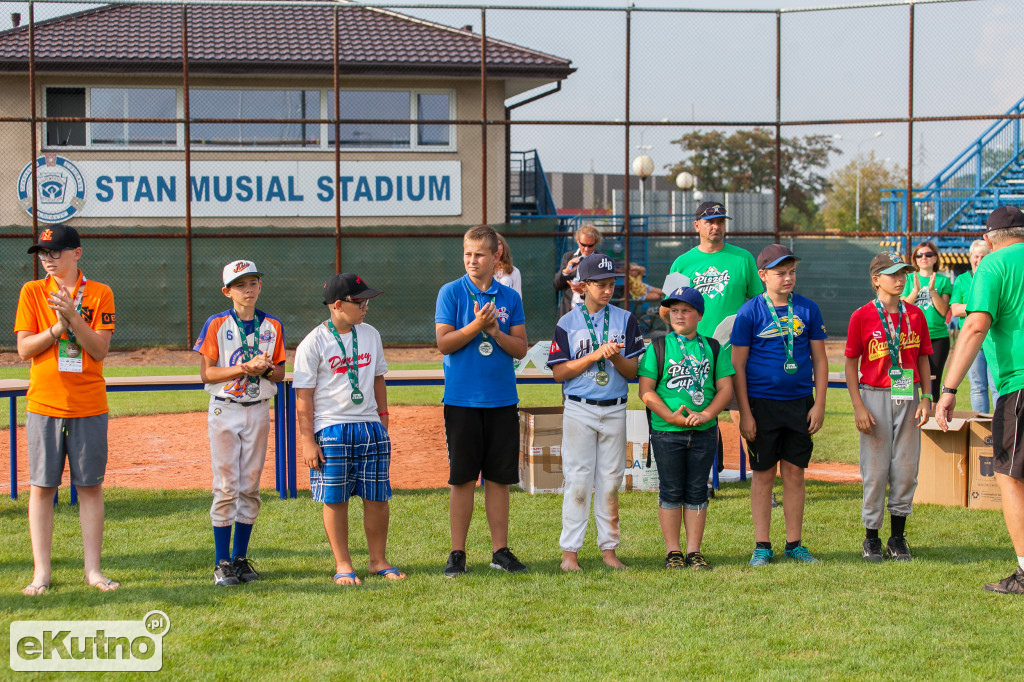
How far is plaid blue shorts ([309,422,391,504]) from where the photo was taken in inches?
192

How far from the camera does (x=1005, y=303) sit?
479 centimetres

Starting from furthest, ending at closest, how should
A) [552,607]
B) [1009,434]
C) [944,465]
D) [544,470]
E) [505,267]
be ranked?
[544,470] → [944,465] → [505,267] → [1009,434] → [552,607]

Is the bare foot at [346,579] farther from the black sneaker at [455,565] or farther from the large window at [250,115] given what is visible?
the large window at [250,115]

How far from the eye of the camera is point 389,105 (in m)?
18.5

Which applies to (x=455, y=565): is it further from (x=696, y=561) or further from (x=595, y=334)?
(x=595, y=334)

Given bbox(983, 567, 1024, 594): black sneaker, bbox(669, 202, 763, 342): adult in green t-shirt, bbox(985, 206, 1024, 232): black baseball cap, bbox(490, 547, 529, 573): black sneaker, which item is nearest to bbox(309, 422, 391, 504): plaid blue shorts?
bbox(490, 547, 529, 573): black sneaker

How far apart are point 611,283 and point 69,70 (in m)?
16.0

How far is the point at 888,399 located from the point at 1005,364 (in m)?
0.71

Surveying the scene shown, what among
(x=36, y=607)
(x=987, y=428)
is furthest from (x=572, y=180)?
(x=36, y=607)

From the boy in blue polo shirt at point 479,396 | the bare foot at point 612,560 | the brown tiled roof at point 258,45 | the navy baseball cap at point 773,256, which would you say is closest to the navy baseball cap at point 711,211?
the navy baseball cap at point 773,256

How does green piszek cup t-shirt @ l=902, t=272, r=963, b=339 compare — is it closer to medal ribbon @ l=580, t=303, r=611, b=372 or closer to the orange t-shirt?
medal ribbon @ l=580, t=303, r=611, b=372

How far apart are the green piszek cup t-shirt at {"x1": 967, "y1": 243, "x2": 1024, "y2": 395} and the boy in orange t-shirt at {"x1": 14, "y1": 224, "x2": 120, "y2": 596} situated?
15.1 ft

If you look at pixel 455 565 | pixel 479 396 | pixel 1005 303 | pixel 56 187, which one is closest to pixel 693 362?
pixel 479 396

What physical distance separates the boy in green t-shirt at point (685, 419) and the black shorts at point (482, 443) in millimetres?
810
